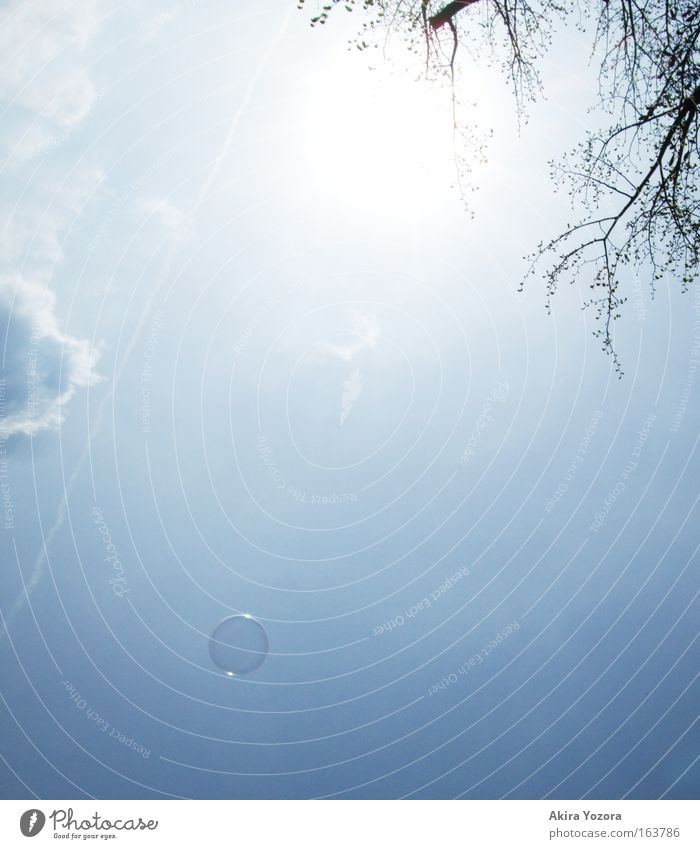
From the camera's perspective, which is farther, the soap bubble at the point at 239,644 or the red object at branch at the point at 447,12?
the soap bubble at the point at 239,644

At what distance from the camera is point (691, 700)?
19.2 metres

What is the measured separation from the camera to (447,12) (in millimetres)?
8148

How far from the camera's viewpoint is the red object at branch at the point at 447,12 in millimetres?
8109

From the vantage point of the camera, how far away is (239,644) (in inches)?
685

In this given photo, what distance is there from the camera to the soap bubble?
56.3ft

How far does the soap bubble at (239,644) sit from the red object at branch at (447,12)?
1660 centimetres

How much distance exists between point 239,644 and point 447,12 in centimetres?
1692

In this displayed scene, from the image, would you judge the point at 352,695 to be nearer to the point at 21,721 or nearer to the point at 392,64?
the point at 21,721

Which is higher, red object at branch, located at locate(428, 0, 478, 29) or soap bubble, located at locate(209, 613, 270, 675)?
red object at branch, located at locate(428, 0, 478, 29)

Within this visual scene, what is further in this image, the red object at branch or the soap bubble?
the soap bubble

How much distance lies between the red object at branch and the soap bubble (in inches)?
653

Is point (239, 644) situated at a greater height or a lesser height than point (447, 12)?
lesser

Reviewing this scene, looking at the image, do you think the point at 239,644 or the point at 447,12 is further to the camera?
the point at 239,644

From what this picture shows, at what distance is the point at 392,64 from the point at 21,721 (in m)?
21.3
